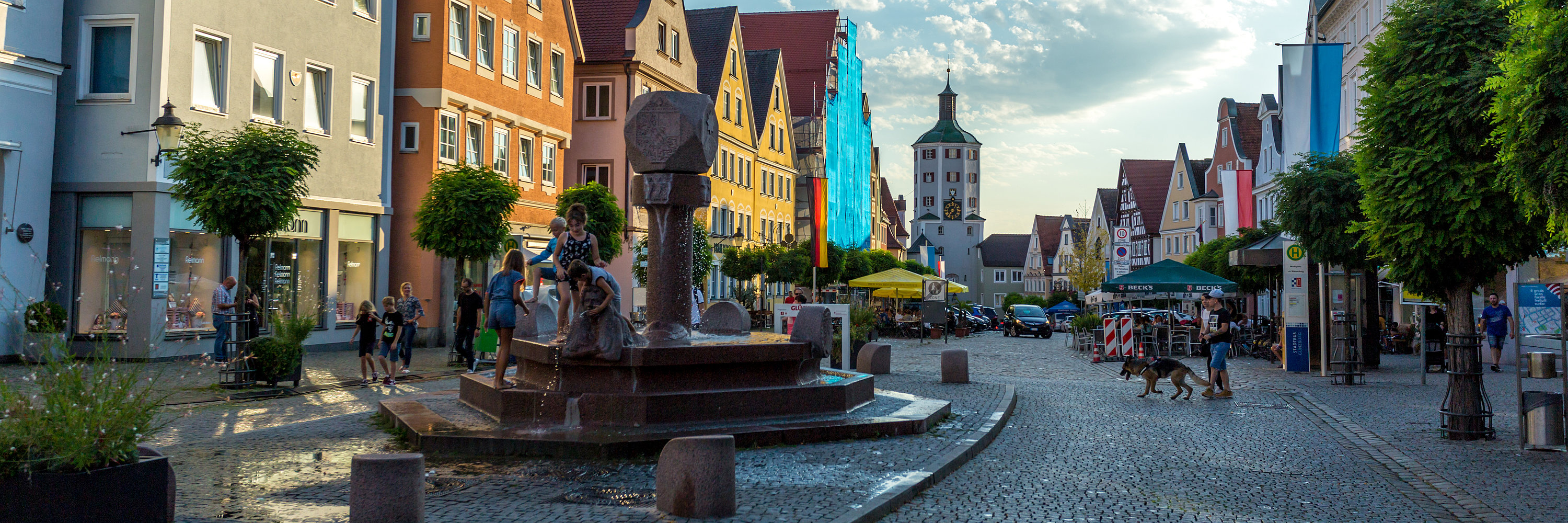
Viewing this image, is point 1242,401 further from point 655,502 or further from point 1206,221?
point 1206,221

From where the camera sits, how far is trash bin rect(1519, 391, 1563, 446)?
32.2 ft

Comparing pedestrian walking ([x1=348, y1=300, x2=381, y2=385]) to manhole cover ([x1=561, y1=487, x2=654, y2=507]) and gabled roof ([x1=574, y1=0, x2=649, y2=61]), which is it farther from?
gabled roof ([x1=574, y1=0, x2=649, y2=61])

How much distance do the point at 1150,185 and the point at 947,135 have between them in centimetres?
4664

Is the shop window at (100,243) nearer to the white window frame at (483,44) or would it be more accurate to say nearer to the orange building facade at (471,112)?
the orange building facade at (471,112)

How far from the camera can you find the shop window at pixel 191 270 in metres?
19.5

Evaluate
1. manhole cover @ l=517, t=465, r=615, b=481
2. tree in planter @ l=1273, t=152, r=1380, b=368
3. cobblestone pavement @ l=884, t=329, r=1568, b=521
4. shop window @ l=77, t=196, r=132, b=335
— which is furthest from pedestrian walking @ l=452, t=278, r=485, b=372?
tree in planter @ l=1273, t=152, r=1380, b=368

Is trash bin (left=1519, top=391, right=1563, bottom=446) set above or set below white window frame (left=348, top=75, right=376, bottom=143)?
below

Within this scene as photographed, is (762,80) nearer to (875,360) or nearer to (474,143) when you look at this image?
(474,143)

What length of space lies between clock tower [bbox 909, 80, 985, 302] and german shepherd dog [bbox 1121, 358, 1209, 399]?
11335cm

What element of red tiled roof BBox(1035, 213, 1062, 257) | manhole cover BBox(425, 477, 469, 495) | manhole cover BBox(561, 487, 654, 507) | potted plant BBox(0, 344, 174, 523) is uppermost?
red tiled roof BBox(1035, 213, 1062, 257)

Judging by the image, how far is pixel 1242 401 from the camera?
15.5 metres

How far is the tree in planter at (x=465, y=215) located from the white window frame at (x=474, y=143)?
651 centimetres

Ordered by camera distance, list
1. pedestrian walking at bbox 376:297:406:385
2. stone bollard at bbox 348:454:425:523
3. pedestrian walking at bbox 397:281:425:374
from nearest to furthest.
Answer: stone bollard at bbox 348:454:425:523 → pedestrian walking at bbox 376:297:406:385 → pedestrian walking at bbox 397:281:425:374

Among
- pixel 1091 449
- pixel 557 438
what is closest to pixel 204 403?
pixel 557 438
